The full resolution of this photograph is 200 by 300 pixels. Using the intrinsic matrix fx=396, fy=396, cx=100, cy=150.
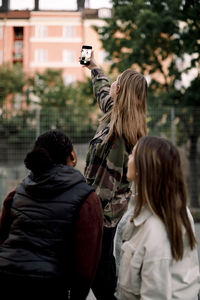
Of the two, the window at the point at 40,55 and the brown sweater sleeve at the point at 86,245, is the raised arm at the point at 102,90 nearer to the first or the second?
the brown sweater sleeve at the point at 86,245

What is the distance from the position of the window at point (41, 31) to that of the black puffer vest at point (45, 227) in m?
42.6

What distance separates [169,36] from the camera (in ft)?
36.6

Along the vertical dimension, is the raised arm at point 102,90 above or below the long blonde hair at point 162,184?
above

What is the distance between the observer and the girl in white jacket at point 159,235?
1.85m

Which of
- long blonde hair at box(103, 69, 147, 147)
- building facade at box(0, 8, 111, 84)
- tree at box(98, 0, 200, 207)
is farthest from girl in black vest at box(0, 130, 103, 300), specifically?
building facade at box(0, 8, 111, 84)

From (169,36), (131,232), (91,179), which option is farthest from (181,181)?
(169,36)

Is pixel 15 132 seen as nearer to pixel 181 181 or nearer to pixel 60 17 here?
pixel 181 181

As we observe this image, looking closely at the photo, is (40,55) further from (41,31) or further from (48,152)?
(48,152)

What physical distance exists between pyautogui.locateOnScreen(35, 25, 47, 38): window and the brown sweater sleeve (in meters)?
42.7

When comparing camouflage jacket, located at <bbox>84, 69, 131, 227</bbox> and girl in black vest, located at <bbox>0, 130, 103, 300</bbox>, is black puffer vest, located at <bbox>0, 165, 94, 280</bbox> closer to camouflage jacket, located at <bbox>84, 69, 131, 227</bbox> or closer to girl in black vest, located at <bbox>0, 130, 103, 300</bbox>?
girl in black vest, located at <bbox>0, 130, 103, 300</bbox>

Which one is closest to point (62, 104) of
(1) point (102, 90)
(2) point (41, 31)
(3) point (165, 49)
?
(3) point (165, 49)

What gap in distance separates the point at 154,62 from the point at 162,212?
10574mm

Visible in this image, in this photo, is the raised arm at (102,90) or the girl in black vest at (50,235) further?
the raised arm at (102,90)

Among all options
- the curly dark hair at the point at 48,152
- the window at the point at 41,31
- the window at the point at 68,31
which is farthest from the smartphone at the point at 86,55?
the window at the point at 41,31
